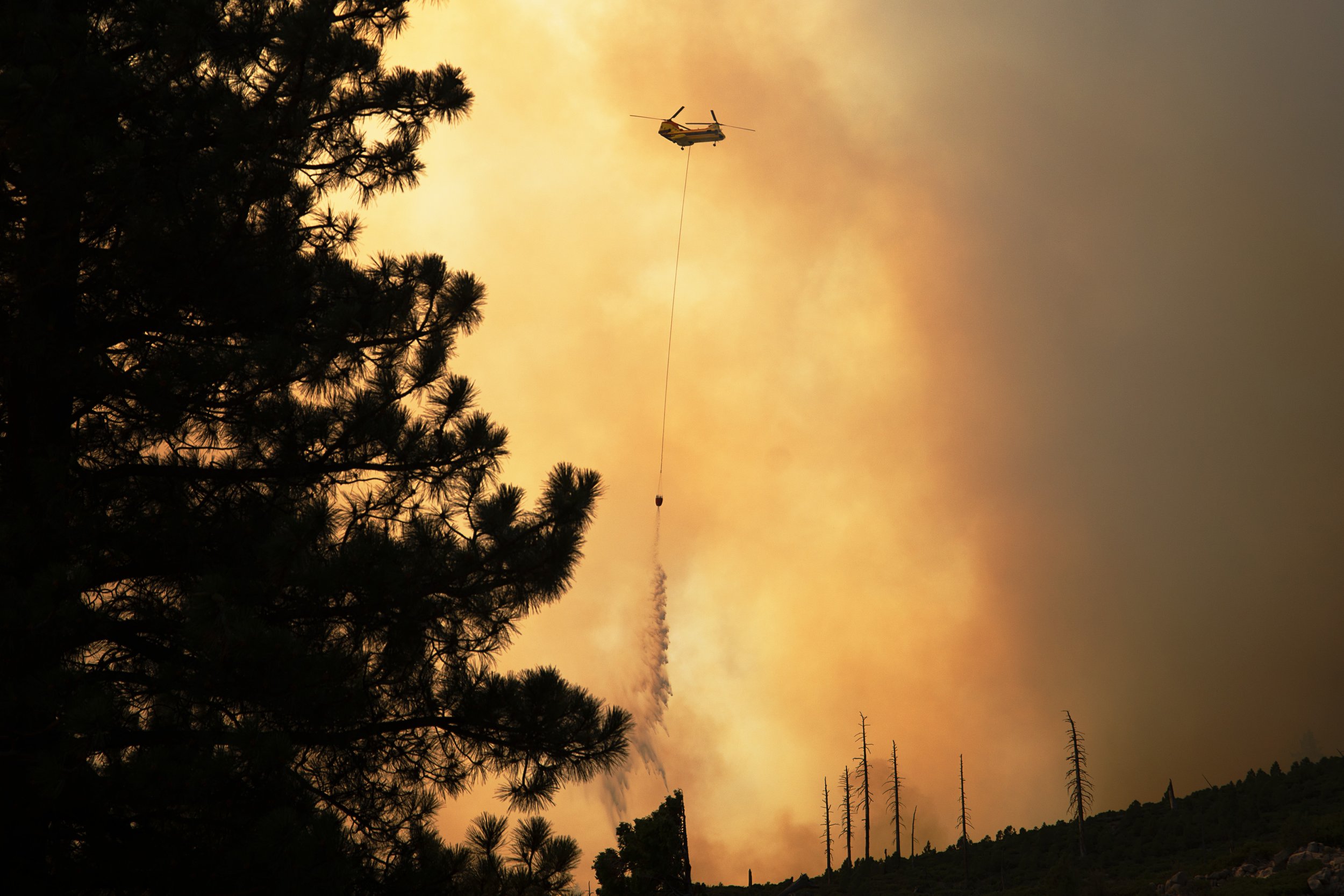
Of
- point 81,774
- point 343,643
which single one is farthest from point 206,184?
point 81,774

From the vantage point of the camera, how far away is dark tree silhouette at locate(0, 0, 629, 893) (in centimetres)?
662

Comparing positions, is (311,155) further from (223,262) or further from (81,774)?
(81,774)

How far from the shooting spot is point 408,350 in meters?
9.55

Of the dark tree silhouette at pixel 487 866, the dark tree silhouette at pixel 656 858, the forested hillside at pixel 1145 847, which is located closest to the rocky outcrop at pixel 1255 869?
the forested hillside at pixel 1145 847

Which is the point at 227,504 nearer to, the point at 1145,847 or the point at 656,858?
the point at 656,858

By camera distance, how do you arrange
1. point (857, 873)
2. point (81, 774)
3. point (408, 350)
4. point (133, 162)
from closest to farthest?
point (81, 774) → point (133, 162) → point (408, 350) → point (857, 873)

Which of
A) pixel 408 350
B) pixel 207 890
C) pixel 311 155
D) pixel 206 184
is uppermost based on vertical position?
pixel 311 155

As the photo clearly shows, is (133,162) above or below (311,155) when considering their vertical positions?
below

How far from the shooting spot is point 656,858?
3819 centimetres

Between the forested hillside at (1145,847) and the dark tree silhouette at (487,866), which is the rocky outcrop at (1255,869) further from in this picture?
the dark tree silhouette at (487,866)

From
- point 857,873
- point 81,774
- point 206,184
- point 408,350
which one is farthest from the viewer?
point 857,873

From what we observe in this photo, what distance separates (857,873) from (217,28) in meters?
70.4

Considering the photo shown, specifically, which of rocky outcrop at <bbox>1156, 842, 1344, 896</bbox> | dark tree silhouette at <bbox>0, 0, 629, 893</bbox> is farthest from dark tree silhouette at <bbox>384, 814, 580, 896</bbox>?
rocky outcrop at <bbox>1156, 842, 1344, 896</bbox>

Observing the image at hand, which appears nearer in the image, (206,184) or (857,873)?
(206,184)
